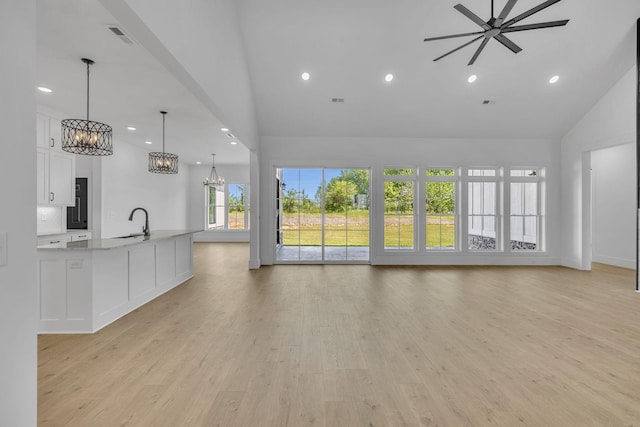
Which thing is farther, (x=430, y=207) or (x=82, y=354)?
(x=430, y=207)

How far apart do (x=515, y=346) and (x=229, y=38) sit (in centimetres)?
490

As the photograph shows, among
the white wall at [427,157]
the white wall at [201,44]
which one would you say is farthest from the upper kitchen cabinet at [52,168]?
the white wall at [427,157]

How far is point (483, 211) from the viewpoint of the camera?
7.82 m

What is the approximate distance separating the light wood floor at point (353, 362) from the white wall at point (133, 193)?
433 centimetres

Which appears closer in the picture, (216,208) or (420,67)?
(420,67)

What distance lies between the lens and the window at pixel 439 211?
774 centimetres

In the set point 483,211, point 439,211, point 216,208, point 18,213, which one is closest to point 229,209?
point 216,208

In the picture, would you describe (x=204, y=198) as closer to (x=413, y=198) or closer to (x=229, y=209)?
(x=229, y=209)

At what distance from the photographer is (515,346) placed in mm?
3139

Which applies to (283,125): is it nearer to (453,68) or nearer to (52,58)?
(453,68)

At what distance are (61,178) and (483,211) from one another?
28.4 feet

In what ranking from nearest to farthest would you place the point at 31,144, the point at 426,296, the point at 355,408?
the point at 31,144, the point at 355,408, the point at 426,296

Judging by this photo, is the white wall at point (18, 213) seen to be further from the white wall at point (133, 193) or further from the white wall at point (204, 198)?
the white wall at point (204, 198)

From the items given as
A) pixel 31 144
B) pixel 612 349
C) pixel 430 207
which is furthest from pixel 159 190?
pixel 612 349
